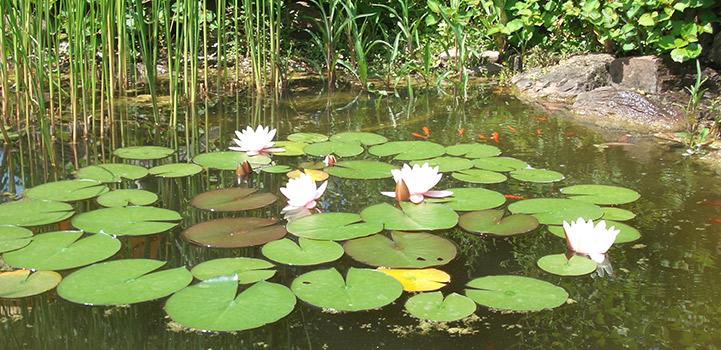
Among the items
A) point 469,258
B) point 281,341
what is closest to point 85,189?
point 281,341

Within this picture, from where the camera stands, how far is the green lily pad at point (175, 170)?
2621 mm

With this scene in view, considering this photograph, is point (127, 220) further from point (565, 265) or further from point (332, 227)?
point (565, 265)

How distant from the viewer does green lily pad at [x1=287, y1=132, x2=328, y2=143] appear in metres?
→ 3.15

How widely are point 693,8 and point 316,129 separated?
7.74 ft

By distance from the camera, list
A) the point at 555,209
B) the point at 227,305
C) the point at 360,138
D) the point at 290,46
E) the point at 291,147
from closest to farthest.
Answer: the point at 227,305, the point at 555,209, the point at 291,147, the point at 360,138, the point at 290,46

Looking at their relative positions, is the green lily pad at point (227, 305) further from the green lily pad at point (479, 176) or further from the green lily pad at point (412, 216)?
the green lily pad at point (479, 176)

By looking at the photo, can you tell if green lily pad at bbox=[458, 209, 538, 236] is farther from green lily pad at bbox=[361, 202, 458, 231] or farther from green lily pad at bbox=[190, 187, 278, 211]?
green lily pad at bbox=[190, 187, 278, 211]

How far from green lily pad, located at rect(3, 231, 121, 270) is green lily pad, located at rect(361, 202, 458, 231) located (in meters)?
0.80

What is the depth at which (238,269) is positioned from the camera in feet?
5.89

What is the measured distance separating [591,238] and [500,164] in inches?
35.3

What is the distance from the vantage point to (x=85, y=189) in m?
2.41

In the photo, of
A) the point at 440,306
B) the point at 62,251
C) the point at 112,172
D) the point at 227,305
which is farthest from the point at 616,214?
the point at 112,172

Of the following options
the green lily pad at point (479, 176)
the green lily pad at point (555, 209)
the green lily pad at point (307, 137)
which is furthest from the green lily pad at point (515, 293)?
the green lily pad at point (307, 137)

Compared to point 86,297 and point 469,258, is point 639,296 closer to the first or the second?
point 469,258
